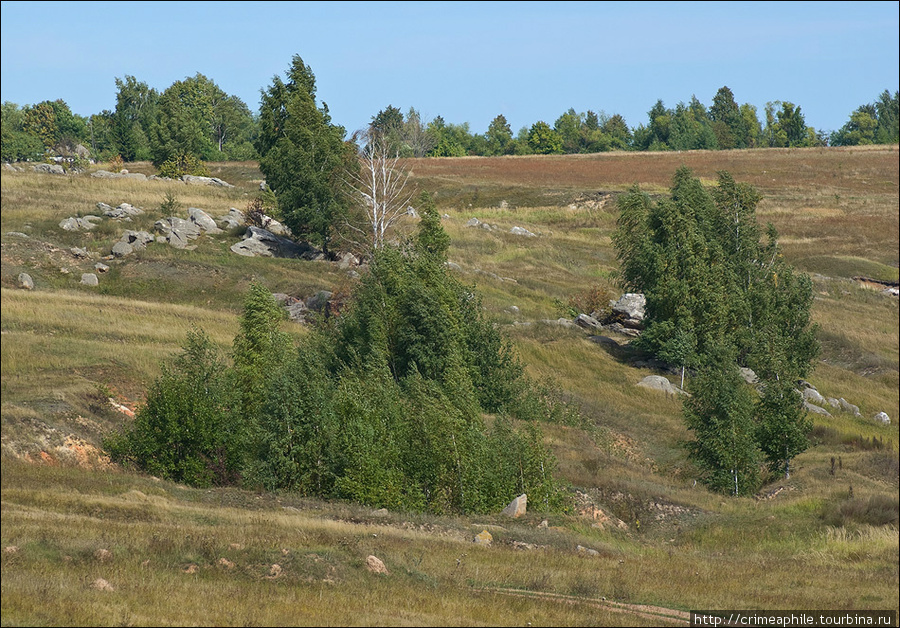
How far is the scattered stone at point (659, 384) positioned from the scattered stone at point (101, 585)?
4807 centimetres

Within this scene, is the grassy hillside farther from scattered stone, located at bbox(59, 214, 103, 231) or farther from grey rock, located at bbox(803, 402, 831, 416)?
scattered stone, located at bbox(59, 214, 103, 231)

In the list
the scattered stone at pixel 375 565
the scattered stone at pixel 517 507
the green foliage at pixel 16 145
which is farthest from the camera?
the green foliage at pixel 16 145

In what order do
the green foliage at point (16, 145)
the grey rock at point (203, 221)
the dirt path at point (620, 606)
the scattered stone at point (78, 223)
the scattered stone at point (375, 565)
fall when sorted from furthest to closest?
the green foliage at point (16, 145)
the grey rock at point (203, 221)
the scattered stone at point (78, 223)
the scattered stone at point (375, 565)
the dirt path at point (620, 606)

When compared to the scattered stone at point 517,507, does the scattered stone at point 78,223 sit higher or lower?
higher

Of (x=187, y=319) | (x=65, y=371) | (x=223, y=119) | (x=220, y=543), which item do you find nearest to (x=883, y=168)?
(x=223, y=119)

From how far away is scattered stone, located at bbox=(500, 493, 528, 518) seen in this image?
34.5 metres

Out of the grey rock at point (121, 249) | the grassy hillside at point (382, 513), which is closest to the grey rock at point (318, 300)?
the grassy hillside at point (382, 513)

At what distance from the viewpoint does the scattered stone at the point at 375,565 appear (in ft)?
71.7

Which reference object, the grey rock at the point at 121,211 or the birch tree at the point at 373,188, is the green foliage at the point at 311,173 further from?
the grey rock at the point at 121,211

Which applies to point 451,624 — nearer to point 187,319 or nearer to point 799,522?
point 799,522

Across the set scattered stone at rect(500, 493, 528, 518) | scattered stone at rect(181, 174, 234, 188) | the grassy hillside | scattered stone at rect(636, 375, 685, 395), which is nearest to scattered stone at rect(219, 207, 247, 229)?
the grassy hillside

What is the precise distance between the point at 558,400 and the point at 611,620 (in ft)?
120

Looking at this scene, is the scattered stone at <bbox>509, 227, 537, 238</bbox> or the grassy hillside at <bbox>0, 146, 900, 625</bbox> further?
the scattered stone at <bbox>509, 227, 537, 238</bbox>

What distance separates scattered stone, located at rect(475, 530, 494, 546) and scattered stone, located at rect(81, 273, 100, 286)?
4546 centimetres
